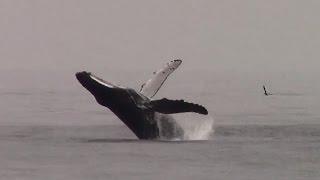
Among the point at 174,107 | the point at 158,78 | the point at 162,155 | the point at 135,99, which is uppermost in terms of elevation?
the point at 158,78

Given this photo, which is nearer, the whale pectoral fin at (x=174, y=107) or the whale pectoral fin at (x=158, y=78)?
the whale pectoral fin at (x=174, y=107)

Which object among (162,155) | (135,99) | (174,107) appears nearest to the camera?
(162,155)

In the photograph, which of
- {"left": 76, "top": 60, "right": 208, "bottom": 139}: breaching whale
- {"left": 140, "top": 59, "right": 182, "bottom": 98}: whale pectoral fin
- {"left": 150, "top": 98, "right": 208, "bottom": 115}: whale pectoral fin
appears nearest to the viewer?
{"left": 150, "top": 98, "right": 208, "bottom": 115}: whale pectoral fin

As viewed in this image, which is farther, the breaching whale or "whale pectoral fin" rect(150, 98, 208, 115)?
the breaching whale

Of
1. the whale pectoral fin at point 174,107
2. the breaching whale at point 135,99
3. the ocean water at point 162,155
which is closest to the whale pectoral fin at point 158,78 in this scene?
the breaching whale at point 135,99

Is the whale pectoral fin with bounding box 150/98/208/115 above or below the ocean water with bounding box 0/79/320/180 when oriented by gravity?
above

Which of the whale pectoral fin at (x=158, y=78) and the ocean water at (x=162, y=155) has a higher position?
the whale pectoral fin at (x=158, y=78)

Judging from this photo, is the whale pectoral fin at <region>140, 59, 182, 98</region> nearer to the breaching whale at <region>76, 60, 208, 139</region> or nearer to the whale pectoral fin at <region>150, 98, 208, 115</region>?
the breaching whale at <region>76, 60, 208, 139</region>

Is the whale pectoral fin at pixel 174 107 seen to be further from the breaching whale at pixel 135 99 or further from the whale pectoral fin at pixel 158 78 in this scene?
the whale pectoral fin at pixel 158 78

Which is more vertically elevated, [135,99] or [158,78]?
[158,78]

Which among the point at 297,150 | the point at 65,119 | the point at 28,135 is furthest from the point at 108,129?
the point at 297,150

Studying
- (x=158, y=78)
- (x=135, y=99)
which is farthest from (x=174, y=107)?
(x=135, y=99)

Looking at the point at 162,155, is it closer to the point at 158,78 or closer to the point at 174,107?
the point at 174,107

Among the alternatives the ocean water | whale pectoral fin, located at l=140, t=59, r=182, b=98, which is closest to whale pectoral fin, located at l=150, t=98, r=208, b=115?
whale pectoral fin, located at l=140, t=59, r=182, b=98
